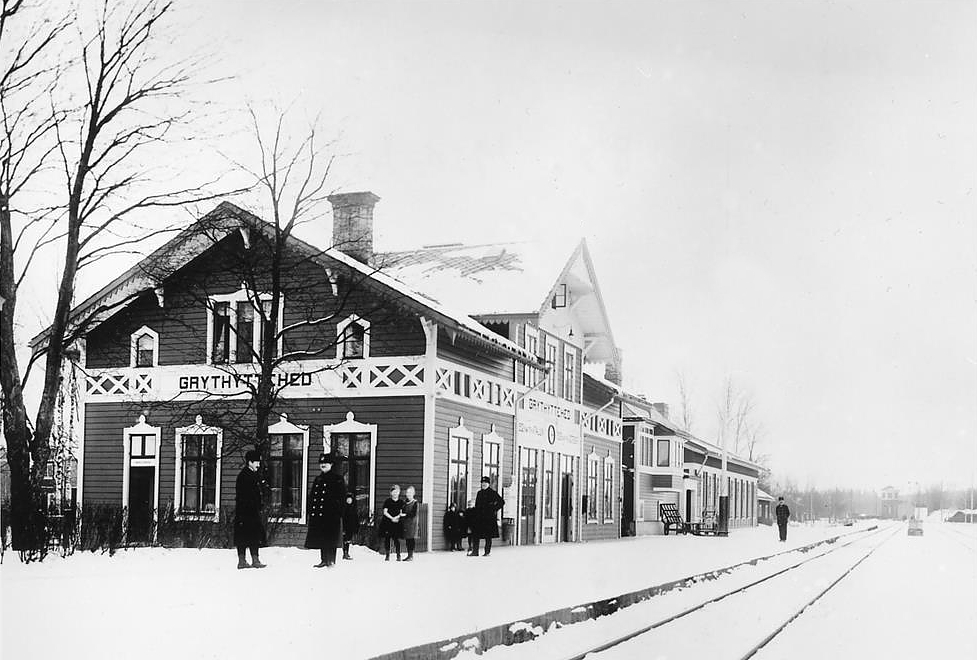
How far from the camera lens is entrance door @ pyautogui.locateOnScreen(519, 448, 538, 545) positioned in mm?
30125

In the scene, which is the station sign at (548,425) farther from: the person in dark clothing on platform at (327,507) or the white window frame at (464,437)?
the person in dark clothing on platform at (327,507)

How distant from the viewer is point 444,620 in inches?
512

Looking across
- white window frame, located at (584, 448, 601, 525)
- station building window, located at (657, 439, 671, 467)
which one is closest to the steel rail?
white window frame, located at (584, 448, 601, 525)

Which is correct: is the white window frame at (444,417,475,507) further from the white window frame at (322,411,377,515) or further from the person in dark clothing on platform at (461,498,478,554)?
the white window frame at (322,411,377,515)

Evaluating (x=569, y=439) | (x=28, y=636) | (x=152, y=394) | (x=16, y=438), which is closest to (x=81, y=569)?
(x=16, y=438)

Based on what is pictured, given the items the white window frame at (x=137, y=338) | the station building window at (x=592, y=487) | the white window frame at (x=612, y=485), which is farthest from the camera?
the white window frame at (x=612, y=485)

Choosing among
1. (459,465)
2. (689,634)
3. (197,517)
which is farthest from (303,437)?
(689,634)

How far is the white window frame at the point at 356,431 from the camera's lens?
81.1 feet

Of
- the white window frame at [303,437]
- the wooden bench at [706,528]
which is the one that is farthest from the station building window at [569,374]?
the wooden bench at [706,528]

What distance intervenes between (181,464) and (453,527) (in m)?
6.12

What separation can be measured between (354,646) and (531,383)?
1999cm

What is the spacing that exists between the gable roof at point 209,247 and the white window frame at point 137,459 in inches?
97.4

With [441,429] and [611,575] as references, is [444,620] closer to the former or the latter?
[611,575]

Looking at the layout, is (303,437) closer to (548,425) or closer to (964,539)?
(548,425)
